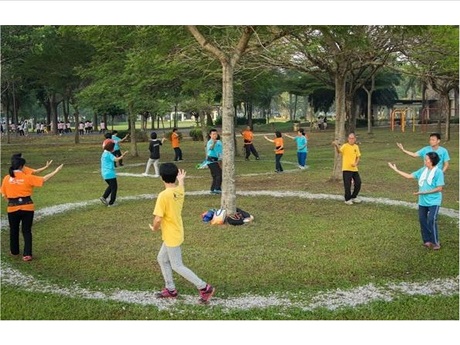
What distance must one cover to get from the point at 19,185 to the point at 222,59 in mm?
4549

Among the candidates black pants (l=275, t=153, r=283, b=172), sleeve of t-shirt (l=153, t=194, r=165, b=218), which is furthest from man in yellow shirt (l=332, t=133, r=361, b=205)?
sleeve of t-shirt (l=153, t=194, r=165, b=218)

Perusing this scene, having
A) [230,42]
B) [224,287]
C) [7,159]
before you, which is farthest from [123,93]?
[224,287]

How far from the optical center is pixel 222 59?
33.6ft

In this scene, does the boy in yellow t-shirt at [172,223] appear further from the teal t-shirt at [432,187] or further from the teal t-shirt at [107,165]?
the teal t-shirt at [107,165]

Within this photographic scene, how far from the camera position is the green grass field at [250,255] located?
19.1 feet

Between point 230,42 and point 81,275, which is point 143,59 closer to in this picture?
point 230,42

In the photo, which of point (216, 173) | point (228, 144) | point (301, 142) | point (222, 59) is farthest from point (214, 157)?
point (301, 142)

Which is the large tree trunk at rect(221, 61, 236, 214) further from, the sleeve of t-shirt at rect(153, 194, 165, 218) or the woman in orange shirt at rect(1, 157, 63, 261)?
the sleeve of t-shirt at rect(153, 194, 165, 218)

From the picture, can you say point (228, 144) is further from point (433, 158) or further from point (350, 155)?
point (433, 158)

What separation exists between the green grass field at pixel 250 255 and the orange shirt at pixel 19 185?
2.69ft

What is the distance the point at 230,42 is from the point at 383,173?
8269 millimetres

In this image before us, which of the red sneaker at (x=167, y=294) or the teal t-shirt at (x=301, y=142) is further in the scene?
the teal t-shirt at (x=301, y=142)

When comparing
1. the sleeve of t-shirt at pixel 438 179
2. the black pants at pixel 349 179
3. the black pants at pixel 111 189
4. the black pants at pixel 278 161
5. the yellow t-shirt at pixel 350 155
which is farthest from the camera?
the black pants at pixel 278 161

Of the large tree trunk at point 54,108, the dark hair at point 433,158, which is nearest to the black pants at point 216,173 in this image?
the dark hair at point 433,158
